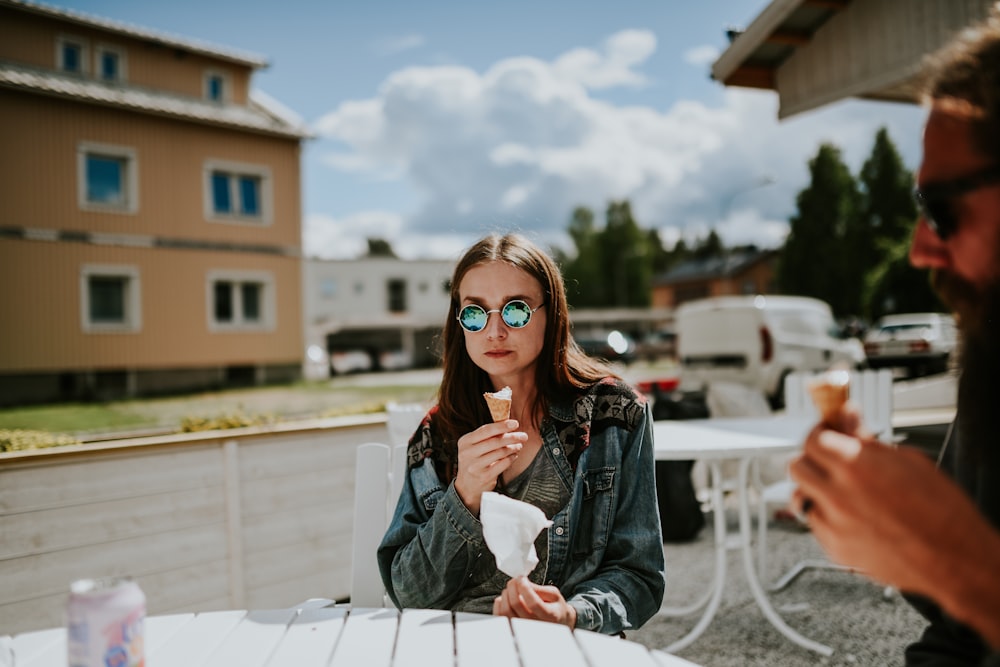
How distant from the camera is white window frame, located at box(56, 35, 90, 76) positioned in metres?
19.0

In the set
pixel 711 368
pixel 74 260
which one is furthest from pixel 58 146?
pixel 711 368

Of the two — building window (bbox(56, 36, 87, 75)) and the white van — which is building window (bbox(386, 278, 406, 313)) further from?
the white van

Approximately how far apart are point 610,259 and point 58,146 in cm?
5693

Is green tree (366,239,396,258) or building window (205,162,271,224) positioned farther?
green tree (366,239,396,258)

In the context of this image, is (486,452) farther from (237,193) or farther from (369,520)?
(237,193)

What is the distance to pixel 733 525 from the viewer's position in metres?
5.85

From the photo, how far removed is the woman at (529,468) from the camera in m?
1.63

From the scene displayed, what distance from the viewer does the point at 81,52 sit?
63.9 feet

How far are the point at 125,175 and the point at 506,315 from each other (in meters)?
21.0

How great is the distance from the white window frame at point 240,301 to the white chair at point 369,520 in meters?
20.4

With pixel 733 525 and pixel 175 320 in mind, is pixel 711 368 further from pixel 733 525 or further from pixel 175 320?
pixel 175 320

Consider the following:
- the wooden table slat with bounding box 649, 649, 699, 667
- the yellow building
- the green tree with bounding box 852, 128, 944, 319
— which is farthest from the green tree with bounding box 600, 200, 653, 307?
the wooden table slat with bounding box 649, 649, 699, 667

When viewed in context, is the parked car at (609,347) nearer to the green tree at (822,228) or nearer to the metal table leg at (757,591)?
the metal table leg at (757,591)

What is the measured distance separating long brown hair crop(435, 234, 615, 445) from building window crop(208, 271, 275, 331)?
20.7 meters
